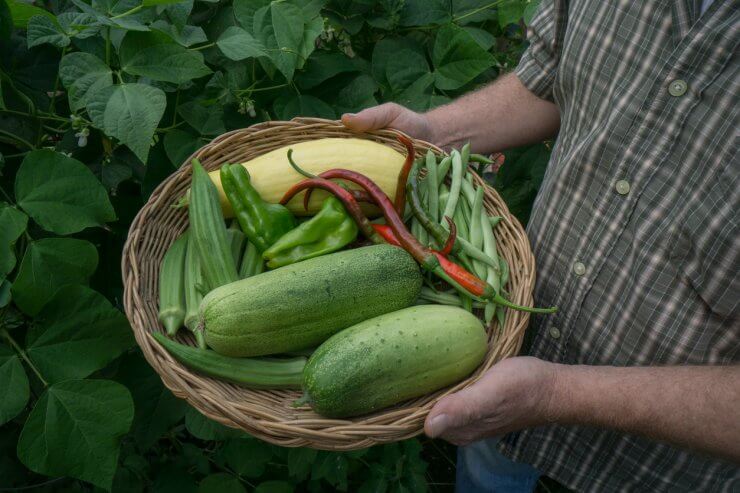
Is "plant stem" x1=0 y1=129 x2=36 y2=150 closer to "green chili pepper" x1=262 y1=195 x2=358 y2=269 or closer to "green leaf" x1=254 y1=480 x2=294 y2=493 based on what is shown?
"green chili pepper" x1=262 y1=195 x2=358 y2=269

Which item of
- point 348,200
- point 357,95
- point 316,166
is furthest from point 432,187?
point 357,95

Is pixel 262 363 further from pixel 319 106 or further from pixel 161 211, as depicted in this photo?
pixel 319 106

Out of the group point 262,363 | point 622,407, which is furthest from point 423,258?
point 622,407

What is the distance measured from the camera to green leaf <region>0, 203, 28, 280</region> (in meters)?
1.66

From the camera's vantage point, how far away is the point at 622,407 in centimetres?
164

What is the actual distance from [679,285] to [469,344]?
0.59m

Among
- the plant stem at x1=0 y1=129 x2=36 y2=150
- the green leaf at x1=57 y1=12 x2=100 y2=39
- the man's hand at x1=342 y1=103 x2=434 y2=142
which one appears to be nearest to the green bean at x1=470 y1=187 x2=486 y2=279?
the man's hand at x1=342 y1=103 x2=434 y2=142

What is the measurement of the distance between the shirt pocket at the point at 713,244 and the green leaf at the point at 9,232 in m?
1.77

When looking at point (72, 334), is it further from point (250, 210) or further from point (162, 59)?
point (162, 59)

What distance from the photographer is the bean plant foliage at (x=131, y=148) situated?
1713mm

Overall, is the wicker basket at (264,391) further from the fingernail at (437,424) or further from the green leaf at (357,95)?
Answer: the green leaf at (357,95)

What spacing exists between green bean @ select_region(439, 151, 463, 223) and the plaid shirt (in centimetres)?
29

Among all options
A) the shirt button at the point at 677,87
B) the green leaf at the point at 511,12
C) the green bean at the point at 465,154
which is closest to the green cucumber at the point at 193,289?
the green bean at the point at 465,154

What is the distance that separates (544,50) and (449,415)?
1.35 metres
